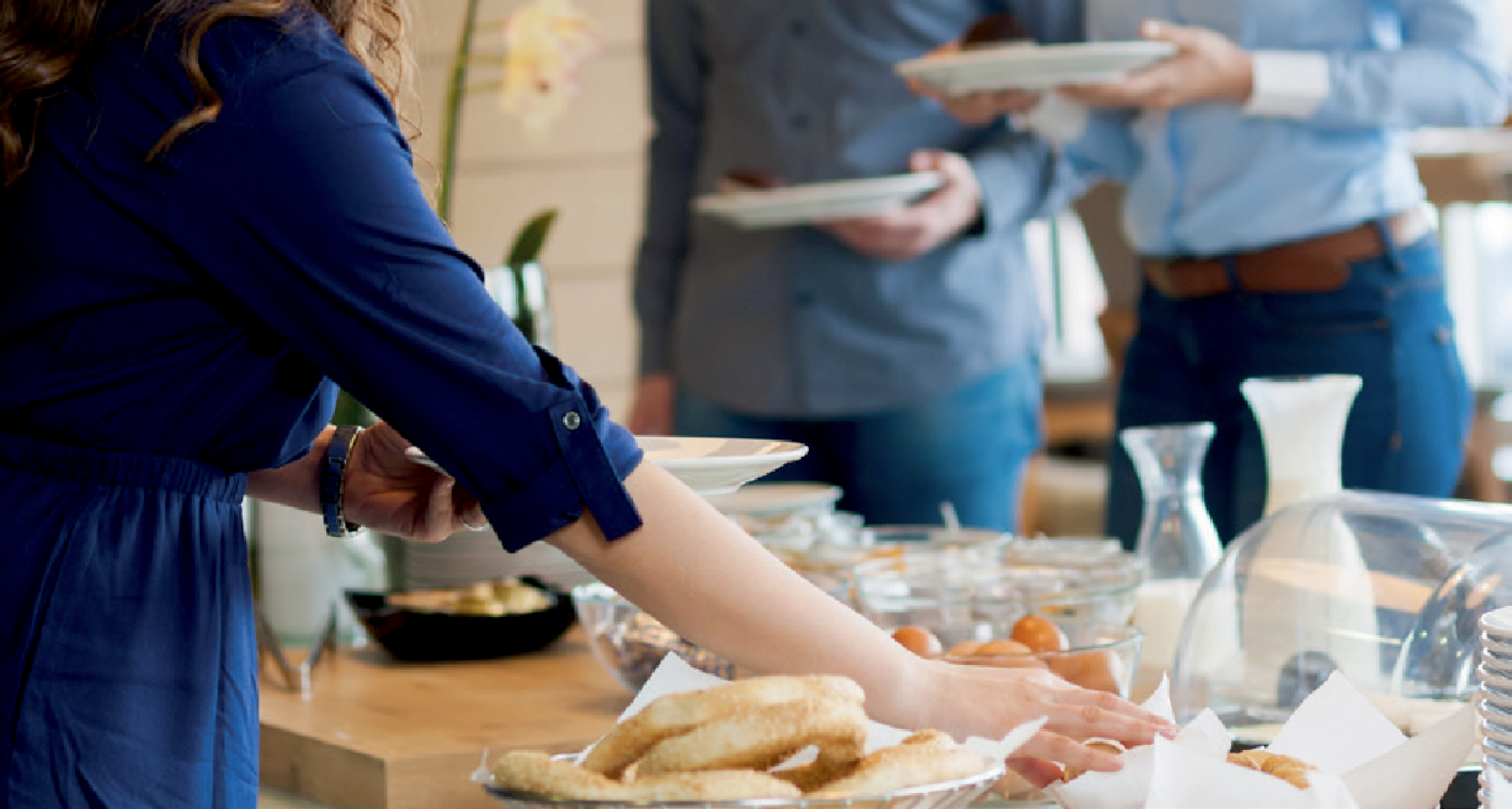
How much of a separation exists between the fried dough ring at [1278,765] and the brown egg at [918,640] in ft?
1.09

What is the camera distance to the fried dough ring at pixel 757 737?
2.36 ft

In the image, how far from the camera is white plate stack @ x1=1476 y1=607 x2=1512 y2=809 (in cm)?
77

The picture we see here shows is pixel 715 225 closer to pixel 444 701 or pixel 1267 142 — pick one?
pixel 1267 142

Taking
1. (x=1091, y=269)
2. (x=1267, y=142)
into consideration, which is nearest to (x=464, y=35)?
(x=1267, y=142)

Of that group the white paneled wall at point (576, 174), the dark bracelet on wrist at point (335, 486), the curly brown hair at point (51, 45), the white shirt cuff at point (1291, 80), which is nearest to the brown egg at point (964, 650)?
the dark bracelet on wrist at point (335, 486)

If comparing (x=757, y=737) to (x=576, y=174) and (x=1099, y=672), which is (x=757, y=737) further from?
(x=576, y=174)

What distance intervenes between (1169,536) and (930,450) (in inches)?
31.9

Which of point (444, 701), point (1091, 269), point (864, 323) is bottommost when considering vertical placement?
point (1091, 269)

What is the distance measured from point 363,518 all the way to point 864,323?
125 centimetres

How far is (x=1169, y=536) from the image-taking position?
153 cm

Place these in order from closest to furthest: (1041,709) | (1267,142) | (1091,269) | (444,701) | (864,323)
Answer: (1041,709) < (444,701) < (1267,142) < (864,323) < (1091,269)

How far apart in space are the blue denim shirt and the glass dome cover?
1.06 m

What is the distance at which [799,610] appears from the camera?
93cm

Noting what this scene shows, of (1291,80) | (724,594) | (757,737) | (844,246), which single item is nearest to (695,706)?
(757,737)
